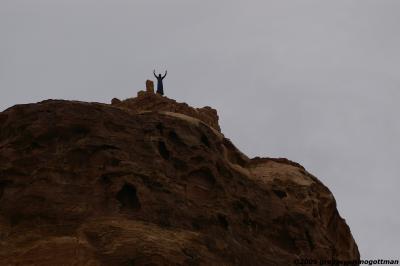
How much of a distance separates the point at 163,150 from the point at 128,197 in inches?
138

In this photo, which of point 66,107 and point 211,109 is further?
point 211,109

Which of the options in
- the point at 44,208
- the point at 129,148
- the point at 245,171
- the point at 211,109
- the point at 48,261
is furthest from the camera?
the point at 211,109

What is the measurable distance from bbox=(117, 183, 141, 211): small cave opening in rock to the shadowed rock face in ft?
0.16

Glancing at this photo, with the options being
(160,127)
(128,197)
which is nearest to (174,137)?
(160,127)

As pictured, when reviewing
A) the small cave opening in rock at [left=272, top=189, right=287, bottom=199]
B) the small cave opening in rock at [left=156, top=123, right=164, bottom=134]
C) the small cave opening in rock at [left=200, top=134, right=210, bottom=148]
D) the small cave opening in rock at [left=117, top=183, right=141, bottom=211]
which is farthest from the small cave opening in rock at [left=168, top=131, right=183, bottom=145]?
the small cave opening in rock at [left=272, top=189, right=287, bottom=199]

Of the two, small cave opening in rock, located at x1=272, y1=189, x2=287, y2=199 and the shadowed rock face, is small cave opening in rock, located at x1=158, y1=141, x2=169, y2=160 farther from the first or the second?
small cave opening in rock, located at x1=272, y1=189, x2=287, y2=199

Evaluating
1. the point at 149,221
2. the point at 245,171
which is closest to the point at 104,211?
the point at 149,221

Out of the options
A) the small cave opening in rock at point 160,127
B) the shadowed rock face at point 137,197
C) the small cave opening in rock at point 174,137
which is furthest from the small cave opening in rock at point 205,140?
the small cave opening in rock at point 160,127

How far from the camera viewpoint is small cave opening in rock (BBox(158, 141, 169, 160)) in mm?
40513

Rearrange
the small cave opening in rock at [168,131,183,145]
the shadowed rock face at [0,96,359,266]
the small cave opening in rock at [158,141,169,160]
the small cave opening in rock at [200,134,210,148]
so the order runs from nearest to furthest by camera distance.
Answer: the shadowed rock face at [0,96,359,266]
the small cave opening in rock at [158,141,169,160]
the small cave opening in rock at [168,131,183,145]
the small cave opening in rock at [200,134,210,148]

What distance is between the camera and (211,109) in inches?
1964

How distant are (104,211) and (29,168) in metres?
3.71

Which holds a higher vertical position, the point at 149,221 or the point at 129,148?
the point at 129,148

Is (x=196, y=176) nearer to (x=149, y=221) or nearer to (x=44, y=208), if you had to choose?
(x=149, y=221)
